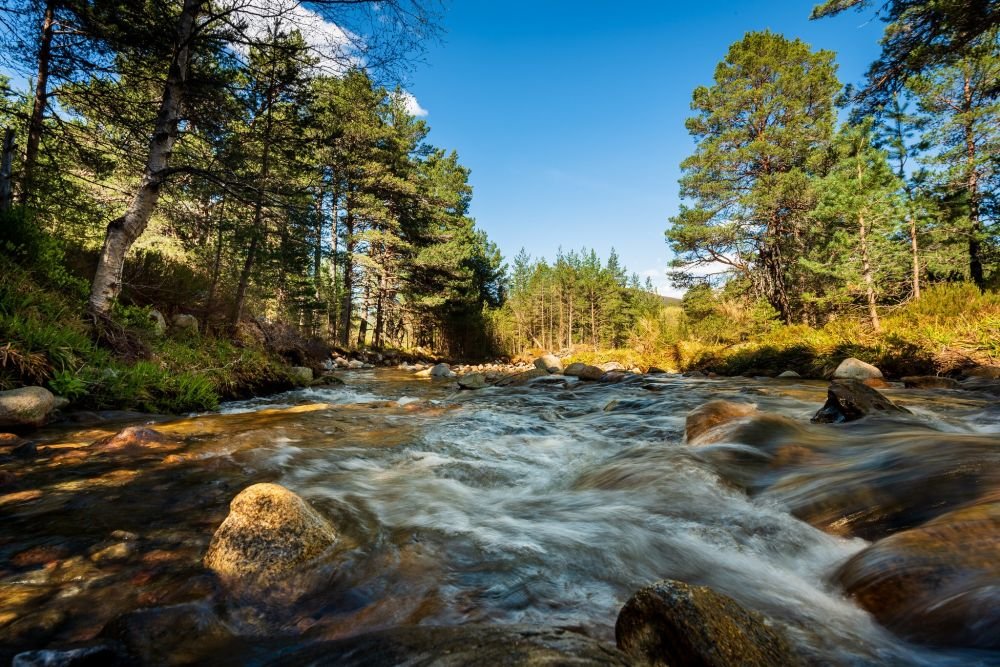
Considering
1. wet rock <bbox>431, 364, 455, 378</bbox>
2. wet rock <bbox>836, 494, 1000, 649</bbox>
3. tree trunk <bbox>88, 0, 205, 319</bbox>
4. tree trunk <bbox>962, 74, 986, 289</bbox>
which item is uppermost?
tree trunk <bbox>962, 74, 986, 289</bbox>

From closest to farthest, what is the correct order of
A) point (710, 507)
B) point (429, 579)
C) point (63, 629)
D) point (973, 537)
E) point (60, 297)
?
point (63, 629) → point (973, 537) → point (429, 579) → point (710, 507) → point (60, 297)

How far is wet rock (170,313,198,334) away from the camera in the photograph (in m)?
9.04

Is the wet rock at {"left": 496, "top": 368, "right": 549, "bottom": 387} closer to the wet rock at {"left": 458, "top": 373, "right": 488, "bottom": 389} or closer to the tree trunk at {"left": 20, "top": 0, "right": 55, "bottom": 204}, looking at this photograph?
the wet rock at {"left": 458, "top": 373, "right": 488, "bottom": 389}

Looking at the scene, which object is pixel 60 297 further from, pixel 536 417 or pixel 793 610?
pixel 793 610

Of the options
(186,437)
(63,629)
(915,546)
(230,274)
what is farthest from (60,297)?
(230,274)

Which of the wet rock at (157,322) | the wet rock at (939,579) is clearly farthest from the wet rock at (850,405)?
the wet rock at (157,322)

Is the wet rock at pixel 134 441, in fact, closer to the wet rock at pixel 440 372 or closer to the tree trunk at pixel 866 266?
the wet rock at pixel 440 372

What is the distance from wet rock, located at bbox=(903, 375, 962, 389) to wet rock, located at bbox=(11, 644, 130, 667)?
11.2m

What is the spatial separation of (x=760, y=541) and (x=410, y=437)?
3992mm

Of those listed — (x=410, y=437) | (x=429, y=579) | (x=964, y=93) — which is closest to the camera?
(x=429, y=579)

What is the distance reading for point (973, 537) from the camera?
6.00 feet

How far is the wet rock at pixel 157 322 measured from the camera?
26.1ft

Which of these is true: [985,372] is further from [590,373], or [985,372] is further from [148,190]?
[148,190]

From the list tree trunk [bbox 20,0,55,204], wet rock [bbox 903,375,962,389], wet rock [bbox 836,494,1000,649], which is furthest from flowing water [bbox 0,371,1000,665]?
tree trunk [bbox 20,0,55,204]
